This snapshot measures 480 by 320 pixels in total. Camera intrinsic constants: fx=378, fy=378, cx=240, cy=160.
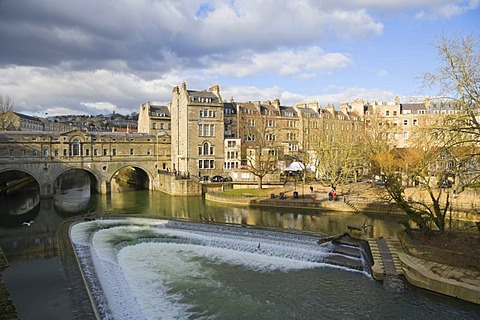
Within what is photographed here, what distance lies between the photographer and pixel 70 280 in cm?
1833

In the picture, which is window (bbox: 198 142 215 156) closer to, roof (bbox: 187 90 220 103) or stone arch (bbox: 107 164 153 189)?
roof (bbox: 187 90 220 103)

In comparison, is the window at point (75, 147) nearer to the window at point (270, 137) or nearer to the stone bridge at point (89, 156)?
the stone bridge at point (89, 156)

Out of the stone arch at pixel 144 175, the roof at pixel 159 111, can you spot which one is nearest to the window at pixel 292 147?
the roof at pixel 159 111

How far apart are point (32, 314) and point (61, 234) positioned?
40.8ft

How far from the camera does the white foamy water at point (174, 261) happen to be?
16.9 meters

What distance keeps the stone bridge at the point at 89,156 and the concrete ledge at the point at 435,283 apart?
34516 millimetres

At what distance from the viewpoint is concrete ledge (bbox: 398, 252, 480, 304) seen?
16.8 m

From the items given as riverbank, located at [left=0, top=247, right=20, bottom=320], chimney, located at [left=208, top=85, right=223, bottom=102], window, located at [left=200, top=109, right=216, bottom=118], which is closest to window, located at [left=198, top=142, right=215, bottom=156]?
window, located at [left=200, top=109, right=216, bottom=118]

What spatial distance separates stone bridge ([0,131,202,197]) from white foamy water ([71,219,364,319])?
21872mm

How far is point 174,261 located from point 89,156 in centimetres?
3503

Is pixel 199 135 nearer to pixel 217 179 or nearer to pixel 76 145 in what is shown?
pixel 217 179

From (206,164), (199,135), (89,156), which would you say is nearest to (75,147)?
(89,156)

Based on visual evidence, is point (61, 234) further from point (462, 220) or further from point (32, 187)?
point (32, 187)

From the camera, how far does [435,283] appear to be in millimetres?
17922
